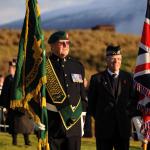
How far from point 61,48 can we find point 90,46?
1411 inches

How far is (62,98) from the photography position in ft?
25.5

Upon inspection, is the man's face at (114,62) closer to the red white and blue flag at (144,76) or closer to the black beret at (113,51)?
the black beret at (113,51)

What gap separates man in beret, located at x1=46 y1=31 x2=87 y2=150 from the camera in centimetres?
771

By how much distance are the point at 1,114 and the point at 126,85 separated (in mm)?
10375

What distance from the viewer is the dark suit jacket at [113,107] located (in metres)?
8.40

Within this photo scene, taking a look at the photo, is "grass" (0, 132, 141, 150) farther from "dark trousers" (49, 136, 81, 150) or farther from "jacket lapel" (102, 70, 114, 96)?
"dark trousers" (49, 136, 81, 150)

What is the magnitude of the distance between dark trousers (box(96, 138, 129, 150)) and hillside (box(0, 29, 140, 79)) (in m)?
24.4

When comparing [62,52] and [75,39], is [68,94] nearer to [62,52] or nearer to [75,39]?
[62,52]

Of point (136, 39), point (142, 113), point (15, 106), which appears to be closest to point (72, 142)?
point (15, 106)

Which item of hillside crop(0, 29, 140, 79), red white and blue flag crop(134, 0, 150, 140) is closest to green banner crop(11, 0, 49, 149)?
red white and blue flag crop(134, 0, 150, 140)

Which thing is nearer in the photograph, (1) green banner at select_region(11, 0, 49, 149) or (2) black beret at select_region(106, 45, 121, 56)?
(1) green banner at select_region(11, 0, 49, 149)

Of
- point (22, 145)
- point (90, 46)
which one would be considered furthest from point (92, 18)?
point (22, 145)

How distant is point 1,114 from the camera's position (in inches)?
727

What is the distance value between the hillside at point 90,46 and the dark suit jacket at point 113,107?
2434 centimetres
